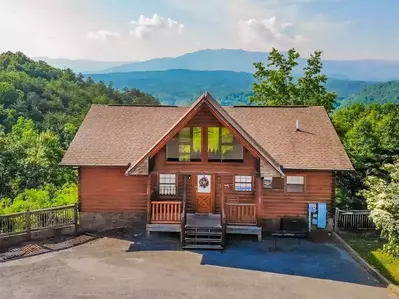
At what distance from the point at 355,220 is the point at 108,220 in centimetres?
1157

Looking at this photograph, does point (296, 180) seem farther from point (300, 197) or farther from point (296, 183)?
point (300, 197)

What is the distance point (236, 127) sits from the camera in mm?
19922

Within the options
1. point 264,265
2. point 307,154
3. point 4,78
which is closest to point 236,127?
point 307,154

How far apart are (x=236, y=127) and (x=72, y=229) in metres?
8.80

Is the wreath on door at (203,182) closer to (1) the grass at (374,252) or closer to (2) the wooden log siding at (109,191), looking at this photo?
(2) the wooden log siding at (109,191)

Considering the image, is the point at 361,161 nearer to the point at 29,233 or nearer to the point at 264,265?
the point at 264,265

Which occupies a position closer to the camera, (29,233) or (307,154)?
(29,233)

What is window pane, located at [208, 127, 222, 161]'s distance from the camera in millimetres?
20656

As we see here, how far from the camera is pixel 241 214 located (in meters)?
21.0

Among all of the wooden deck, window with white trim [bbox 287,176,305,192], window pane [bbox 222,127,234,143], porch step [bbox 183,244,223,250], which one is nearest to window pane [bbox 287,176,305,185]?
window with white trim [bbox 287,176,305,192]

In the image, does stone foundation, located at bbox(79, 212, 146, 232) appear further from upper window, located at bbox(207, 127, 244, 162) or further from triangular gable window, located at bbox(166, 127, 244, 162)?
upper window, located at bbox(207, 127, 244, 162)

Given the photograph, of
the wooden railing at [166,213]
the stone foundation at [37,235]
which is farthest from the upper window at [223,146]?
the stone foundation at [37,235]

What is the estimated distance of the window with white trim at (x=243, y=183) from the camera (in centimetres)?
2230

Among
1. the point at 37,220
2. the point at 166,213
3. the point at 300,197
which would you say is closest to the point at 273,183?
the point at 300,197
